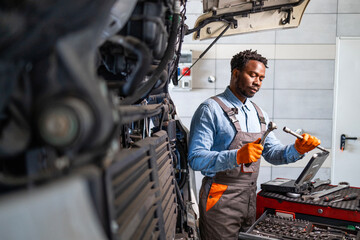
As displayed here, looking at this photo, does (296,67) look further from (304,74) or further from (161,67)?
(161,67)

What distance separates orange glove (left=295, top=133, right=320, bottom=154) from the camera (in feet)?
6.05

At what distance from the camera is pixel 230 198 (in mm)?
1870

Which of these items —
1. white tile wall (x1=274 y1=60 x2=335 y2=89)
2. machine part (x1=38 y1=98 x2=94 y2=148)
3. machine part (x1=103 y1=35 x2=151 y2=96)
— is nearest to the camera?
machine part (x1=38 y1=98 x2=94 y2=148)

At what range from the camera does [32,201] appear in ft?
1.18

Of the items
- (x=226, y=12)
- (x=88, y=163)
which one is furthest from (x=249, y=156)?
(x=88, y=163)

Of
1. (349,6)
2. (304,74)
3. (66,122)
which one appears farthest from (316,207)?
(349,6)

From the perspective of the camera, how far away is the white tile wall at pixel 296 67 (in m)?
3.50

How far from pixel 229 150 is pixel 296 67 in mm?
2253

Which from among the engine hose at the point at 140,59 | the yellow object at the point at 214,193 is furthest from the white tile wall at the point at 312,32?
the engine hose at the point at 140,59

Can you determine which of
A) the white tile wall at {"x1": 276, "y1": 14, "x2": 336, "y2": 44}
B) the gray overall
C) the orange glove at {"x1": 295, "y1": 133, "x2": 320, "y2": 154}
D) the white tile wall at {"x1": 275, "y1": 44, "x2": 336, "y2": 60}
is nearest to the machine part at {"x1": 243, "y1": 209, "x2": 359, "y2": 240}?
the gray overall

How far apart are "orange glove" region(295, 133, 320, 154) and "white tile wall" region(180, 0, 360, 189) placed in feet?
5.73

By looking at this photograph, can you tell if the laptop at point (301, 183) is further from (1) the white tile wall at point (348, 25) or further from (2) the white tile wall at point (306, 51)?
(1) the white tile wall at point (348, 25)

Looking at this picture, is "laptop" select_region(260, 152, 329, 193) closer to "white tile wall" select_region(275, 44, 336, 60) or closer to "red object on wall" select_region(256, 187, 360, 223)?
"red object on wall" select_region(256, 187, 360, 223)

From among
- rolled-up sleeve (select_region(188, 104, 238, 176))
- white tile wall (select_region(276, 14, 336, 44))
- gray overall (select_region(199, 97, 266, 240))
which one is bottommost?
gray overall (select_region(199, 97, 266, 240))
